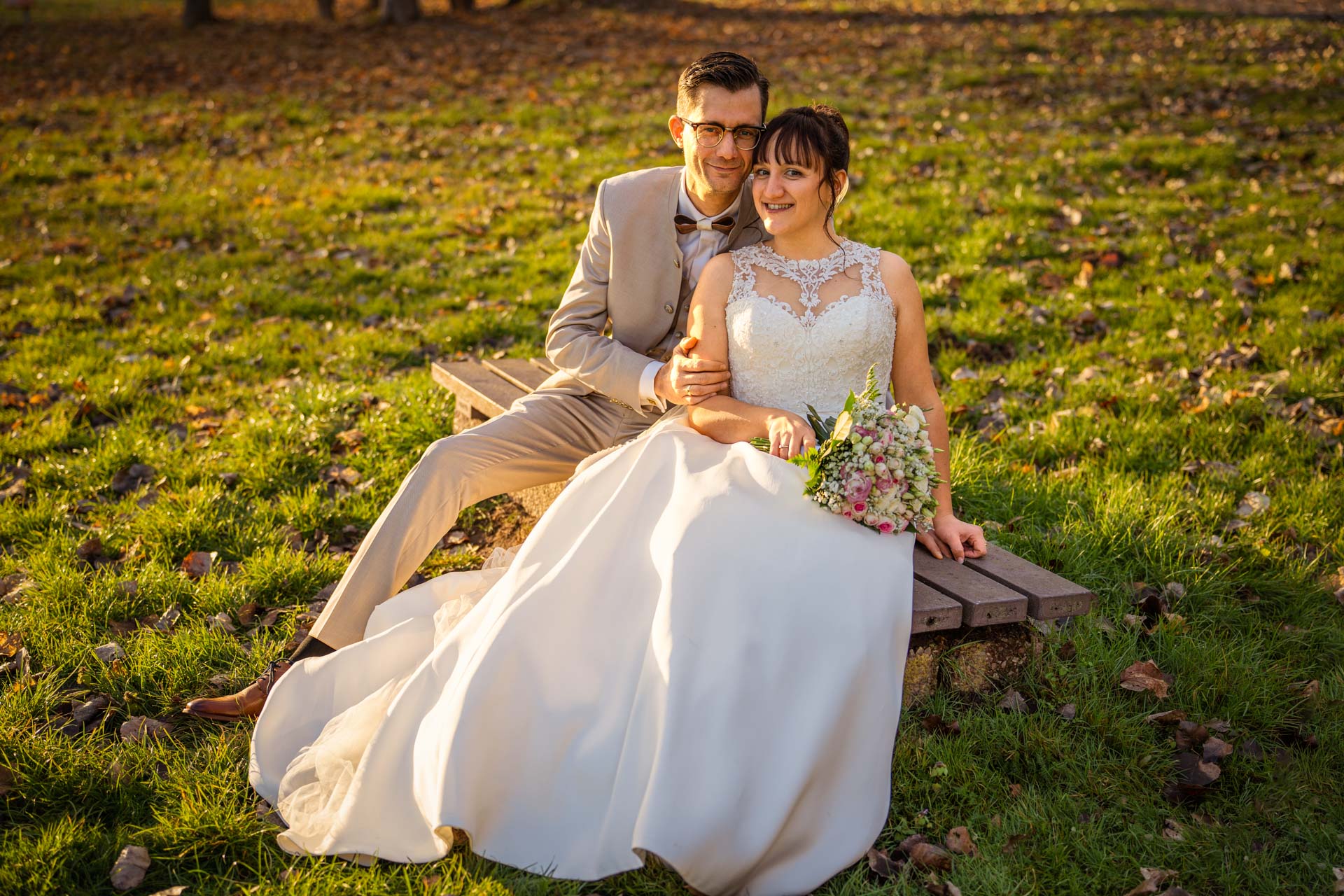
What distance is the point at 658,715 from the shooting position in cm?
303

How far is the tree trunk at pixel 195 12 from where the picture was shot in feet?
72.6

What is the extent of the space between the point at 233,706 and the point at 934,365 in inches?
180

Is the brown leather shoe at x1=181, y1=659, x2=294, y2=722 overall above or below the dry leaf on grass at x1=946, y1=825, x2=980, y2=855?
above

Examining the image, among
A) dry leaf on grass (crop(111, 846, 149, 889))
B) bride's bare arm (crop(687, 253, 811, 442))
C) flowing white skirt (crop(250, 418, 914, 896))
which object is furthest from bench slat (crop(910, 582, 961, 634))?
dry leaf on grass (crop(111, 846, 149, 889))

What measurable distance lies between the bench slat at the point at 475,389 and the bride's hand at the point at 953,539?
7.10 feet

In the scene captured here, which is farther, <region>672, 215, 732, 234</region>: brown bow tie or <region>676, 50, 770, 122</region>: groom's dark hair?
<region>672, 215, 732, 234</region>: brown bow tie

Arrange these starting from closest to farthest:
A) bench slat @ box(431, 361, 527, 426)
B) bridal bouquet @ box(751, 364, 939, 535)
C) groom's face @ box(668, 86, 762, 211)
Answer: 1. bridal bouquet @ box(751, 364, 939, 535)
2. groom's face @ box(668, 86, 762, 211)
3. bench slat @ box(431, 361, 527, 426)

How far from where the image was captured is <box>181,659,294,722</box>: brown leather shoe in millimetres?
3732

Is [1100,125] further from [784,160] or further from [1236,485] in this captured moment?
[784,160]

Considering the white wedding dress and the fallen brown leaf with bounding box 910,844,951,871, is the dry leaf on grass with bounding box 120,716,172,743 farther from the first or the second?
the fallen brown leaf with bounding box 910,844,951,871

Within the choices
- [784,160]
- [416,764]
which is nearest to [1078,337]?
[784,160]

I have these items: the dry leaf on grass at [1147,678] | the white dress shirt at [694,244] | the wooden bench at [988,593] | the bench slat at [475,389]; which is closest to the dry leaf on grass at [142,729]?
the bench slat at [475,389]

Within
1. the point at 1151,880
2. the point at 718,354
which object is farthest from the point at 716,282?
the point at 1151,880

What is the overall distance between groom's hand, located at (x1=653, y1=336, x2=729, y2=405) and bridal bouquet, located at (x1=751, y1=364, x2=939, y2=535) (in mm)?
746
